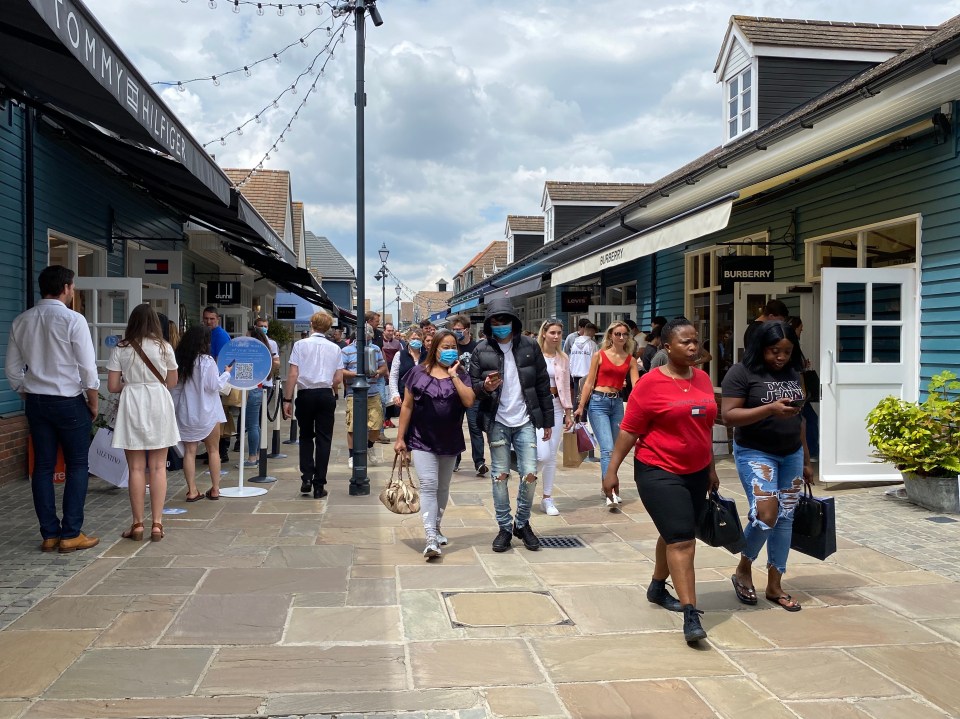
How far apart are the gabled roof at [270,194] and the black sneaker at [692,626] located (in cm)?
2293

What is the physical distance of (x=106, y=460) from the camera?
720cm

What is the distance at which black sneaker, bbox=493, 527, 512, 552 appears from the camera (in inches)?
236

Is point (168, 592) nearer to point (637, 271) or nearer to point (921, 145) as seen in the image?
point (921, 145)

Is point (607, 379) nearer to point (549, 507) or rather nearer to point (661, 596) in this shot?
point (549, 507)

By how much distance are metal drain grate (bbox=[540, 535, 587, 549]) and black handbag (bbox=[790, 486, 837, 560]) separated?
186cm

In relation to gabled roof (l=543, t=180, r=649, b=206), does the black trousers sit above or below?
below

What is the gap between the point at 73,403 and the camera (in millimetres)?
5664

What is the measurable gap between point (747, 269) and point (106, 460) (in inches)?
298

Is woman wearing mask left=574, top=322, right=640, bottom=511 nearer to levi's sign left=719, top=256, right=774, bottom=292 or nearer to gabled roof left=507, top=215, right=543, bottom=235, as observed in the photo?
levi's sign left=719, top=256, right=774, bottom=292

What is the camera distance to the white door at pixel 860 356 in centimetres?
832

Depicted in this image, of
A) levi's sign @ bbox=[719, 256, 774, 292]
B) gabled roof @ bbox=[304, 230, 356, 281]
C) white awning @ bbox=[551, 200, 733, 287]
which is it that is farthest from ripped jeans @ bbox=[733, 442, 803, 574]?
gabled roof @ bbox=[304, 230, 356, 281]

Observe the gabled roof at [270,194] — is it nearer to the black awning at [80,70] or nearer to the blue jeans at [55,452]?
the black awning at [80,70]

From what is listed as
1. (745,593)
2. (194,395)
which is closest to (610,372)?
(745,593)

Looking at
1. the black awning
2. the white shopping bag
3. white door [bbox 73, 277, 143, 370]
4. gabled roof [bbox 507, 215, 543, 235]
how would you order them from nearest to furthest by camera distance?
the black awning
the white shopping bag
white door [bbox 73, 277, 143, 370]
gabled roof [bbox 507, 215, 543, 235]
